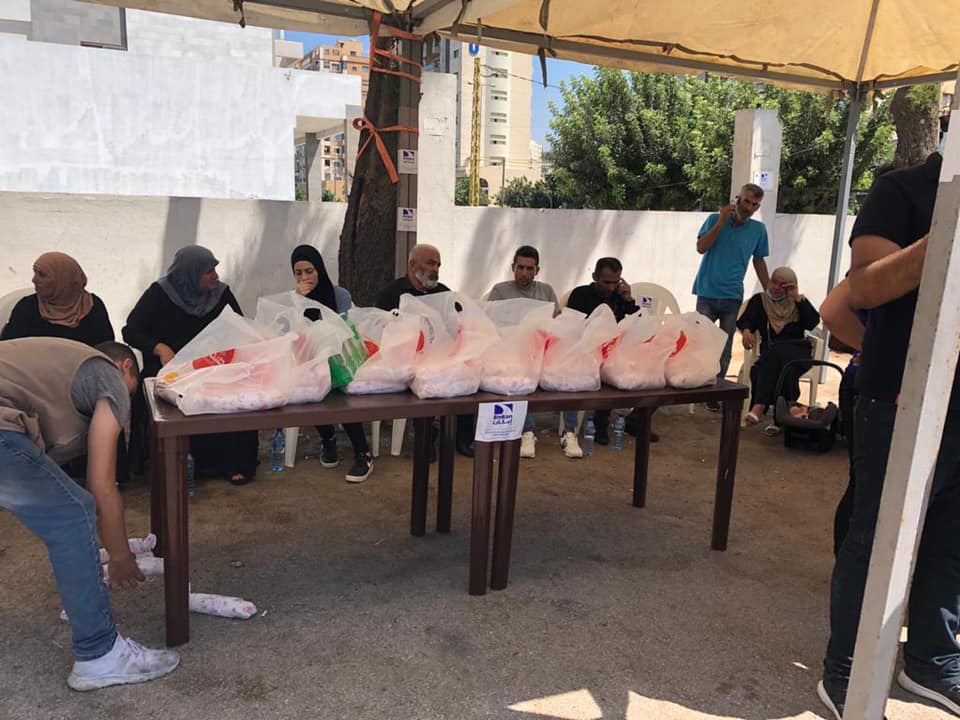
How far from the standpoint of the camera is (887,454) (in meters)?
2.00

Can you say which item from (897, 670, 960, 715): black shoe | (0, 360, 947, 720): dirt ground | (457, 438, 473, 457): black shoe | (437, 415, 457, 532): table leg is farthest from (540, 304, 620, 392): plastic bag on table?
(457, 438, 473, 457): black shoe

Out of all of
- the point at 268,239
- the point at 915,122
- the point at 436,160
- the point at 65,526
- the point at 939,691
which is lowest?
the point at 939,691

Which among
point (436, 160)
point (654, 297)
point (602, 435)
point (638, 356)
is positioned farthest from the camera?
point (654, 297)

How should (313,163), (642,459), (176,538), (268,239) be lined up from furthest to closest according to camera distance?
1. (313,163)
2. (268,239)
3. (642,459)
4. (176,538)

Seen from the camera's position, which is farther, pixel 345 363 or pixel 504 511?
pixel 504 511

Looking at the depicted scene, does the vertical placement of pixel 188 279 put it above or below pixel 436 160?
below

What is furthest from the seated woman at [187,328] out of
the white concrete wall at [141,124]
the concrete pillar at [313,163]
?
the concrete pillar at [313,163]

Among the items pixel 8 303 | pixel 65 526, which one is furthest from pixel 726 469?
pixel 8 303

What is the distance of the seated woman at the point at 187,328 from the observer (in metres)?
3.85

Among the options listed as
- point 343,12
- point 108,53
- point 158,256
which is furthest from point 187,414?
point 108,53

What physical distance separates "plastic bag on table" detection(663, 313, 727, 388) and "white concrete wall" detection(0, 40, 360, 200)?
13.8 m

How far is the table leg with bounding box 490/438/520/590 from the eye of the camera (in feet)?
8.92

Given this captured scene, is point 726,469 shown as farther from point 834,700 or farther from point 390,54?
point 390,54

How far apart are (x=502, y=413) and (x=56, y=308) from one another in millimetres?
2381
